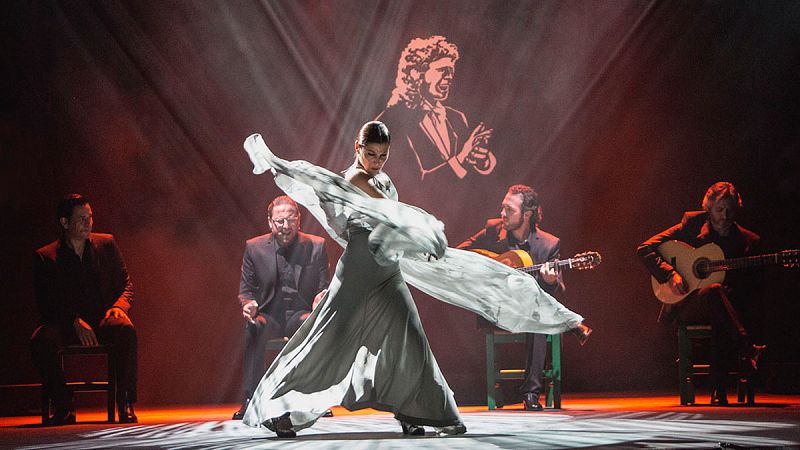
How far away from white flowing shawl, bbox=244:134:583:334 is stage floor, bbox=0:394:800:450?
23.4 inches

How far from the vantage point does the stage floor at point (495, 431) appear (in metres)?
4.19

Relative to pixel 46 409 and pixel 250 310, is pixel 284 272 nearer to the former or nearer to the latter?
pixel 250 310

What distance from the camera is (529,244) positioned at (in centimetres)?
701

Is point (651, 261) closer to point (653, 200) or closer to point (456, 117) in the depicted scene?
point (653, 200)

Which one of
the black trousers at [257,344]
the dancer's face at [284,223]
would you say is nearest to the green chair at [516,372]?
the black trousers at [257,344]

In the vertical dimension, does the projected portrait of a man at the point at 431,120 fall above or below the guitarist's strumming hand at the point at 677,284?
above

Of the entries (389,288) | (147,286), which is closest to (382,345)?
(389,288)

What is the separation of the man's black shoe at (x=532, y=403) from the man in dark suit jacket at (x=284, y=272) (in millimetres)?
1578

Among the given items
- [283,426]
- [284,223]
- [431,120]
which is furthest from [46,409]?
[431,120]

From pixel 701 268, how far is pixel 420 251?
10.5ft

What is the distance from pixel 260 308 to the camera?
22.5ft

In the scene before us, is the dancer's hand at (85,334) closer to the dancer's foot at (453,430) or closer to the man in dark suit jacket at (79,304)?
the man in dark suit jacket at (79,304)

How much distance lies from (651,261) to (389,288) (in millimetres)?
3052

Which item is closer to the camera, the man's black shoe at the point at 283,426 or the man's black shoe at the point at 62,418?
the man's black shoe at the point at 283,426
